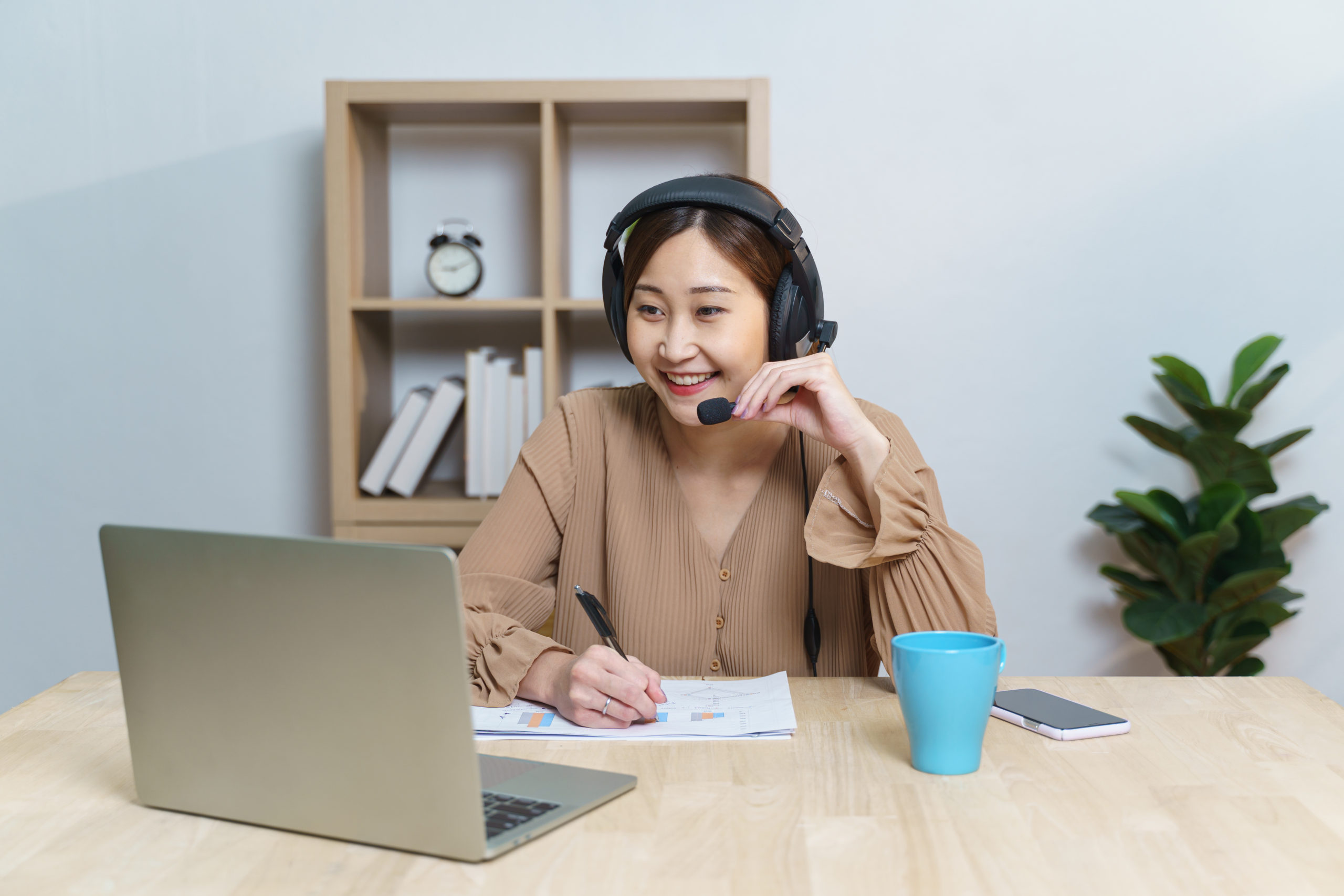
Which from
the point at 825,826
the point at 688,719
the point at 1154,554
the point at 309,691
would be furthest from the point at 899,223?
the point at 309,691

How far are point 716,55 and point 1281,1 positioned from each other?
124cm

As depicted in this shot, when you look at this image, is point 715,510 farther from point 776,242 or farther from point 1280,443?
point 1280,443

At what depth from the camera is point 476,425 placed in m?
2.16

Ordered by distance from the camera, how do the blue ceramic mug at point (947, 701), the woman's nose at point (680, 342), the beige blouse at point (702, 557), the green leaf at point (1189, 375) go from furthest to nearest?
1. the green leaf at point (1189, 375)
2. the woman's nose at point (680, 342)
3. the beige blouse at point (702, 557)
4. the blue ceramic mug at point (947, 701)

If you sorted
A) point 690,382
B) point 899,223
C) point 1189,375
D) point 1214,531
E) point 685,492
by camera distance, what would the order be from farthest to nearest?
point 899,223
point 1189,375
point 1214,531
point 685,492
point 690,382

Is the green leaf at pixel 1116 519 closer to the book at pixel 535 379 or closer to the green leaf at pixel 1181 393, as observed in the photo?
the green leaf at pixel 1181 393

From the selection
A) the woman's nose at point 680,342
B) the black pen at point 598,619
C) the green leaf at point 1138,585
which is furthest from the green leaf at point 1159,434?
the black pen at point 598,619

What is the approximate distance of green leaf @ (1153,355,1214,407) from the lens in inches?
82.5

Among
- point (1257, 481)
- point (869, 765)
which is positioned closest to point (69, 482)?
point (869, 765)

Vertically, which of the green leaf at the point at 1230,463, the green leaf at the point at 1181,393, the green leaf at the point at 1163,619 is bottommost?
the green leaf at the point at 1163,619

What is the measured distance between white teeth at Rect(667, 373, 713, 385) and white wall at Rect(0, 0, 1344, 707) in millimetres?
1084

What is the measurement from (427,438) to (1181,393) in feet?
5.32

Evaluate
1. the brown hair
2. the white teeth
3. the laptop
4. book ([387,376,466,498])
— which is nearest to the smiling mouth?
the white teeth

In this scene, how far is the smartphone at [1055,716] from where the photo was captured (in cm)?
89
